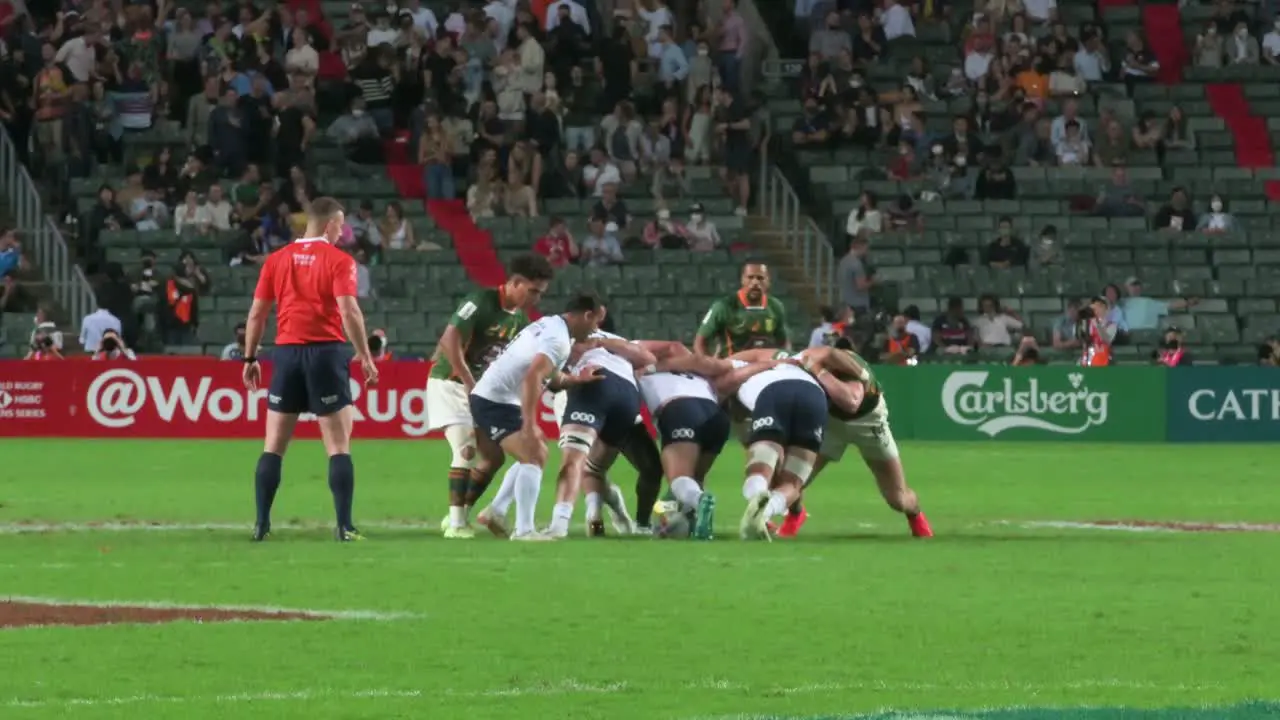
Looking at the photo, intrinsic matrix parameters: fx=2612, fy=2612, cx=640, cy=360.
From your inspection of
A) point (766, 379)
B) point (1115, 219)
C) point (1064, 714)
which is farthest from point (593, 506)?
point (1115, 219)

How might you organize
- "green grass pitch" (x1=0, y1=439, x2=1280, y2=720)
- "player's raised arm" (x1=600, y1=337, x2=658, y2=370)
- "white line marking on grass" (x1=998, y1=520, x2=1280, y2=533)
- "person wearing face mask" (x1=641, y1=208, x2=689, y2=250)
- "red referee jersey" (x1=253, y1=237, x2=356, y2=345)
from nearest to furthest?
1. "green grass pitch" (x1=0, y1=439, x2=1280, y2=720)
2. "red referee jersey" (x1=253, y1=237, x2=356, y2=345)
3. "player's raised arm" (x1=600, y1=337, x2=658, y2=370)
4. "white line marking on grass" (x1=998, y1=520, x2=1280, y2=533)
5. "person wearing face mask" (x1=641, y1=208, x2=689, y2=250)

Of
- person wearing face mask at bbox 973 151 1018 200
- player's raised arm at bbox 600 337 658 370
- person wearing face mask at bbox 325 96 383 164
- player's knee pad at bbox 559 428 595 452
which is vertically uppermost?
person wearing face mask at bbox 325 96 383 164

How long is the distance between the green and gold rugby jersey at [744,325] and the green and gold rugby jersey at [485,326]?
256 centimetres

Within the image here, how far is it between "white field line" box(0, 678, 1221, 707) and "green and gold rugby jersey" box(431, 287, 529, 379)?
791 cm

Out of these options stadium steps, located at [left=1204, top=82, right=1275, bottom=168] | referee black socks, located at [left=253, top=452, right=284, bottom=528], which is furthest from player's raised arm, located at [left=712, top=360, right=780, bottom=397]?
stadium steps, located at [left=1204, top=82, right=1275, bottom=168]

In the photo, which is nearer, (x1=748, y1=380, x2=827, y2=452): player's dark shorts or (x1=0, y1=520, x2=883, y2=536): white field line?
(x1=748, y1=380, x2=827, y2=452): player's dark shorts

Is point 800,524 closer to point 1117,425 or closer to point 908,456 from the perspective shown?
point 908,456

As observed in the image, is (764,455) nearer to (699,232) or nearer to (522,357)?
(522,357)

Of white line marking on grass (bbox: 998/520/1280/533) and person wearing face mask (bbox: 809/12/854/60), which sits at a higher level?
person wearing face mask (bbox: 809/12/854/60)

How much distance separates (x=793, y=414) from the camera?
16531 mm

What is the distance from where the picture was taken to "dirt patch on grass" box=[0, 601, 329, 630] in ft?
37.7

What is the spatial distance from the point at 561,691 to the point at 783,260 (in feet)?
90.2

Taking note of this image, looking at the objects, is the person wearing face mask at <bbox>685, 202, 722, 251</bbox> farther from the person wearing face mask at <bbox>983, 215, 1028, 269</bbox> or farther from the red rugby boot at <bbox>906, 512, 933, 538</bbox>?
the red rugby boot at <bbox>906, 512, 933, 538</bbox>

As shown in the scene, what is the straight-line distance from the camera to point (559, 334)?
53.4 ft
